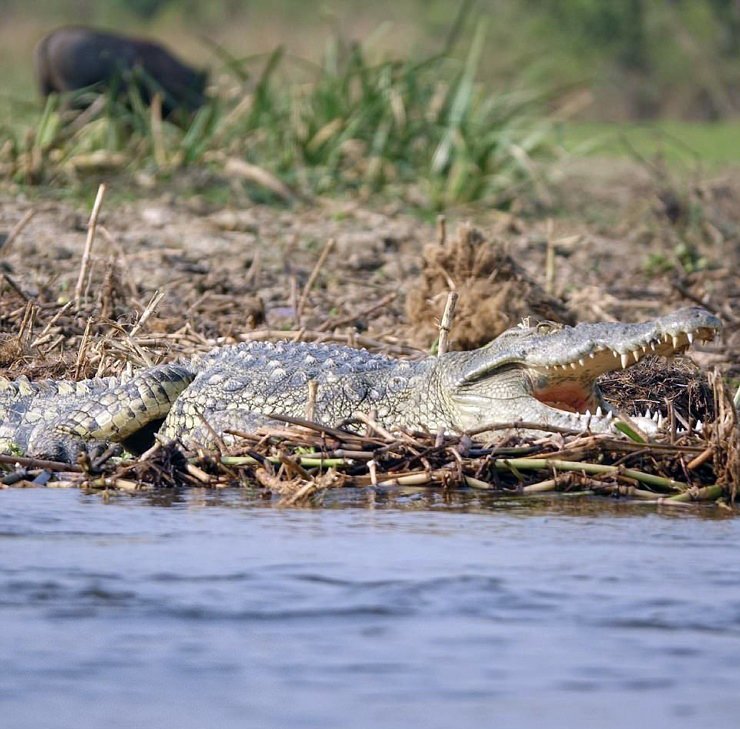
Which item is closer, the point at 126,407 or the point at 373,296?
the point at 126,407

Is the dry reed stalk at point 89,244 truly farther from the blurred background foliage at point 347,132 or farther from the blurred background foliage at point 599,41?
the blurred background foliage at point 599,41

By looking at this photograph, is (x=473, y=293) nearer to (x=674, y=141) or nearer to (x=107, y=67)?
(x=107, y=67)

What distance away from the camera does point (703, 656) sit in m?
3.48

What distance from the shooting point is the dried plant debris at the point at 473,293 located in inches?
293

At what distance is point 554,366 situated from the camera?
5.52 meters

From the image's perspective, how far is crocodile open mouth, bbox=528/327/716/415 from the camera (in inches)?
208

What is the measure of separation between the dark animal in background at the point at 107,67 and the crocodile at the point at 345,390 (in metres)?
8.02

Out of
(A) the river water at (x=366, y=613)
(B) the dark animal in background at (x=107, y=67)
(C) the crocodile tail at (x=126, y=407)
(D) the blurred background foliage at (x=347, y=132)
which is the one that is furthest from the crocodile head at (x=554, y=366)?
(B) the dark animal in background at (x=107, y=67)

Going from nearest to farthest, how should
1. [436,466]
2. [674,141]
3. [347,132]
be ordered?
1. [436,466]
2. [347,132]
3. [674,141]

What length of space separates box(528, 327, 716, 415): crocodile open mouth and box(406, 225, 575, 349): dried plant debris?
1.66 meters

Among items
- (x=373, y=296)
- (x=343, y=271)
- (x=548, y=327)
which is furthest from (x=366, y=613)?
(x=343, y=271)

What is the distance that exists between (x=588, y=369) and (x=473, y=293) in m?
2.03

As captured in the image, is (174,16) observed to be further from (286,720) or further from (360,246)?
(286,720)

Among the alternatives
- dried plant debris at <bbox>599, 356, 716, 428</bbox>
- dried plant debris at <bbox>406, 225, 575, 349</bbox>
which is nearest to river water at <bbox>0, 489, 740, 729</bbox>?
dried plant debris at <bbox>599, 356, 716, 428</bbox>
